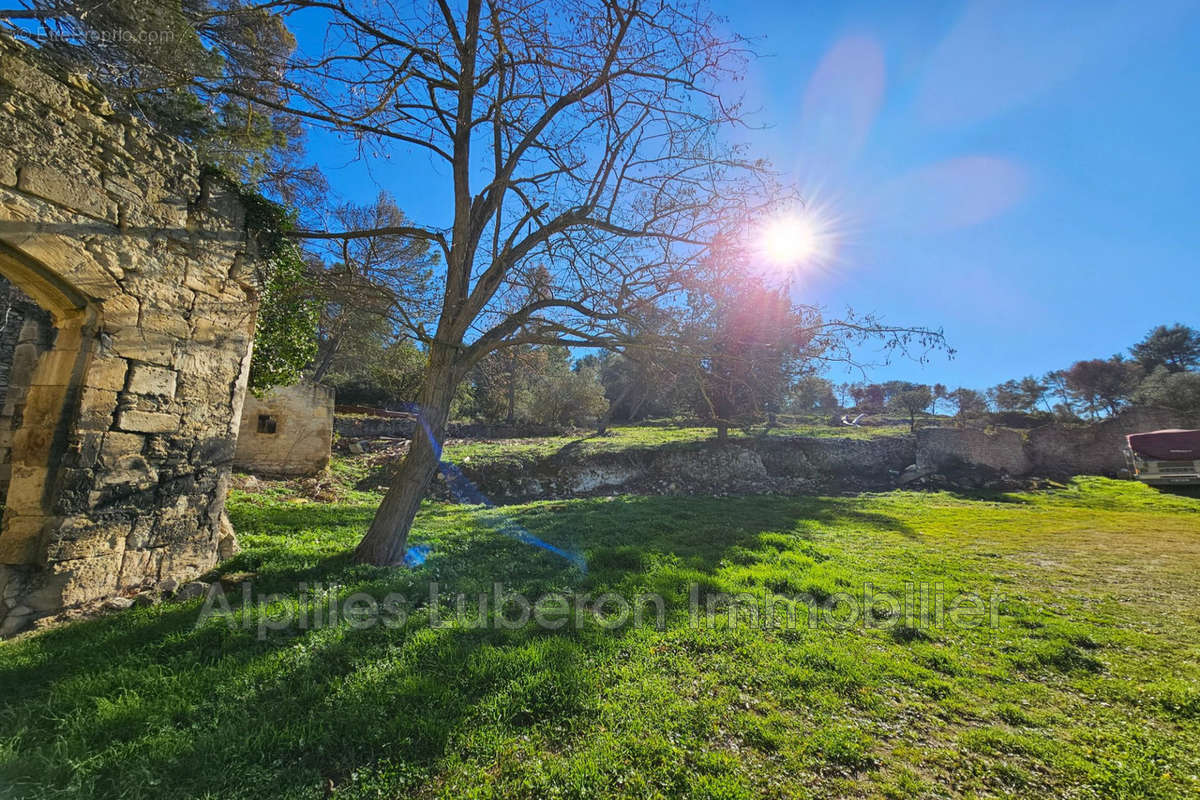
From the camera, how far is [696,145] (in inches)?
221

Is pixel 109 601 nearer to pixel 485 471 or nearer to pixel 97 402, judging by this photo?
pixel 97 402

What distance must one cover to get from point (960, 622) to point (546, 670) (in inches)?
172

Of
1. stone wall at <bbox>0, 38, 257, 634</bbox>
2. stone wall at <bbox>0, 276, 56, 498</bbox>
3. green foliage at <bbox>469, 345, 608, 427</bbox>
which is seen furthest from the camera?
green foliage at <bbox>469, 345, 608, 427</bbox>

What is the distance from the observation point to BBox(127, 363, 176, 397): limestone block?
3864 millimetres

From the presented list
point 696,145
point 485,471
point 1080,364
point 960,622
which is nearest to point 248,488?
point 485,471

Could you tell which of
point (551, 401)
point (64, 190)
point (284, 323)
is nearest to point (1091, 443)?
point (551, 401)

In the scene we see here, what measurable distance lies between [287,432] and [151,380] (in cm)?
839

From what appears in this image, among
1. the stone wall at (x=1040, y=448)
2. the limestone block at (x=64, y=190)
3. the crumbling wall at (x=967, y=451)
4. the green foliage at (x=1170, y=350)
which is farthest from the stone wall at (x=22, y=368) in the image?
the green foliage at (x=1170, y=350)

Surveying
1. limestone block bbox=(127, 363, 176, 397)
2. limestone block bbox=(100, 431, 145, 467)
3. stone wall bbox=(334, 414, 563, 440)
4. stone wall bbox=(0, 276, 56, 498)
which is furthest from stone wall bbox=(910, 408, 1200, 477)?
stone wall bbox=(0, 276, 56, 498)

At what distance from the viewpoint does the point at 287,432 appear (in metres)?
11.2

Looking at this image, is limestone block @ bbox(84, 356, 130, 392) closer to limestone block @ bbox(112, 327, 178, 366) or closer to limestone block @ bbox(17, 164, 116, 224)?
limestone block @ bbox(112, 327, 178, 366)

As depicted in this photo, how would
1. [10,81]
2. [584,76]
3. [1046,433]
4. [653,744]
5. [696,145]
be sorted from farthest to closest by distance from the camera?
[1046,433]
[696,145]
[584,76]
[10,81]
[653,744]

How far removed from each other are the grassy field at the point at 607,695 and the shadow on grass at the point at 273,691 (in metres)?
0.01

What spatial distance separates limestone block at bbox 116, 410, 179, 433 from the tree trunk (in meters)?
2.10
